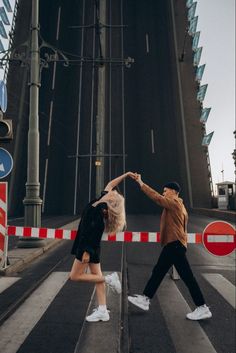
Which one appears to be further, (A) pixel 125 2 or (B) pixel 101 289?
(A) pixel 125 2

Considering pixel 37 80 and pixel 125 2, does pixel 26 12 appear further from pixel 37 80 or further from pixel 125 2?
pixel 37 80

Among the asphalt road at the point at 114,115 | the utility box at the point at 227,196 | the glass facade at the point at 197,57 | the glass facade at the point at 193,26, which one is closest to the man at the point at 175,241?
the utility box at the point at 227,196

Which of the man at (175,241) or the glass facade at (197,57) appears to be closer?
the man at (175,241)

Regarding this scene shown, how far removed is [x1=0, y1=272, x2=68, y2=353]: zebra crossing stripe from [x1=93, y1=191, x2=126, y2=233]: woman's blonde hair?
5.03ft

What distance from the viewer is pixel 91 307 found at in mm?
5344

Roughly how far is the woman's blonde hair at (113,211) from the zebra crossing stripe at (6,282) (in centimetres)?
284

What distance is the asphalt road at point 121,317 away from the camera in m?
4.07

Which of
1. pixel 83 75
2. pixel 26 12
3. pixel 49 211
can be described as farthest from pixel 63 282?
pixel 26 12

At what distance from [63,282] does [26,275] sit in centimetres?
108

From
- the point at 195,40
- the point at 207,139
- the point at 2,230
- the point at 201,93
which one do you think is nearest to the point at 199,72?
the point at 201,93

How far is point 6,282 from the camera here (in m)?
6.89

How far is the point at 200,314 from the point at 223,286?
6.65ft

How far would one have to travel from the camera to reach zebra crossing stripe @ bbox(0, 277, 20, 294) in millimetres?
6531

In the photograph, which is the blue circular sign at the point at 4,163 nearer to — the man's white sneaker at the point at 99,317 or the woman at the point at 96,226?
the woman at the point at 96,226
